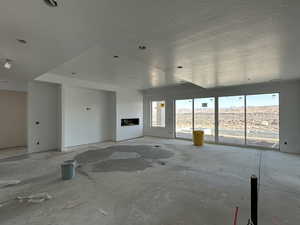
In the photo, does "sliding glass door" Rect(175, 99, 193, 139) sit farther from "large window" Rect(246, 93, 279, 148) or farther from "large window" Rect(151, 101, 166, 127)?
"large window" Rect(246, 93, 279, 148)

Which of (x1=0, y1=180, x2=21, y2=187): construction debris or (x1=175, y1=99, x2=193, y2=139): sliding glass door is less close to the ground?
(x1=175, y1=99, x2=193, y2=139): sliding glass door

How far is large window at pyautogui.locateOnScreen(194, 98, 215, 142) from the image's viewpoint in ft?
24.6

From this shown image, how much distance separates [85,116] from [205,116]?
5.98 m

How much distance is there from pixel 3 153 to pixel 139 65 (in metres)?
5.90

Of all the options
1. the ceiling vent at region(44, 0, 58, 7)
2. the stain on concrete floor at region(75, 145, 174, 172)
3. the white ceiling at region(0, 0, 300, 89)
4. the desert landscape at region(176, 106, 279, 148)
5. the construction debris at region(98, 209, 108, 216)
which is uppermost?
the white ceiling at region(0, 0, 300, 89)

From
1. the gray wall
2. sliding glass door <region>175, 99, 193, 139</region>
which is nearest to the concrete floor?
the gray wall

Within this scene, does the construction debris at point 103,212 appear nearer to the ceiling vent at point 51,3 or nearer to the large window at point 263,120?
the ceiling vent at point 51,3

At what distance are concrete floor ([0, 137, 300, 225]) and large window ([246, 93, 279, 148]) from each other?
1.94 meters

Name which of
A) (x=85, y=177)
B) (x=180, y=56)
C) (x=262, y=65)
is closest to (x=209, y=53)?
(x=180, y=56)

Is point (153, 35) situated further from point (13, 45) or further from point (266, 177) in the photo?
point (266, 177)

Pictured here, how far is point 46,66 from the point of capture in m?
3.73

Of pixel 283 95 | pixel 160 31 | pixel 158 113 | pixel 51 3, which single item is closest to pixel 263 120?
pixel 283 95

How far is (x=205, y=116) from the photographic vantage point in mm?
7707

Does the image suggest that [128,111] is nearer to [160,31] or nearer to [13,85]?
[13,85]
